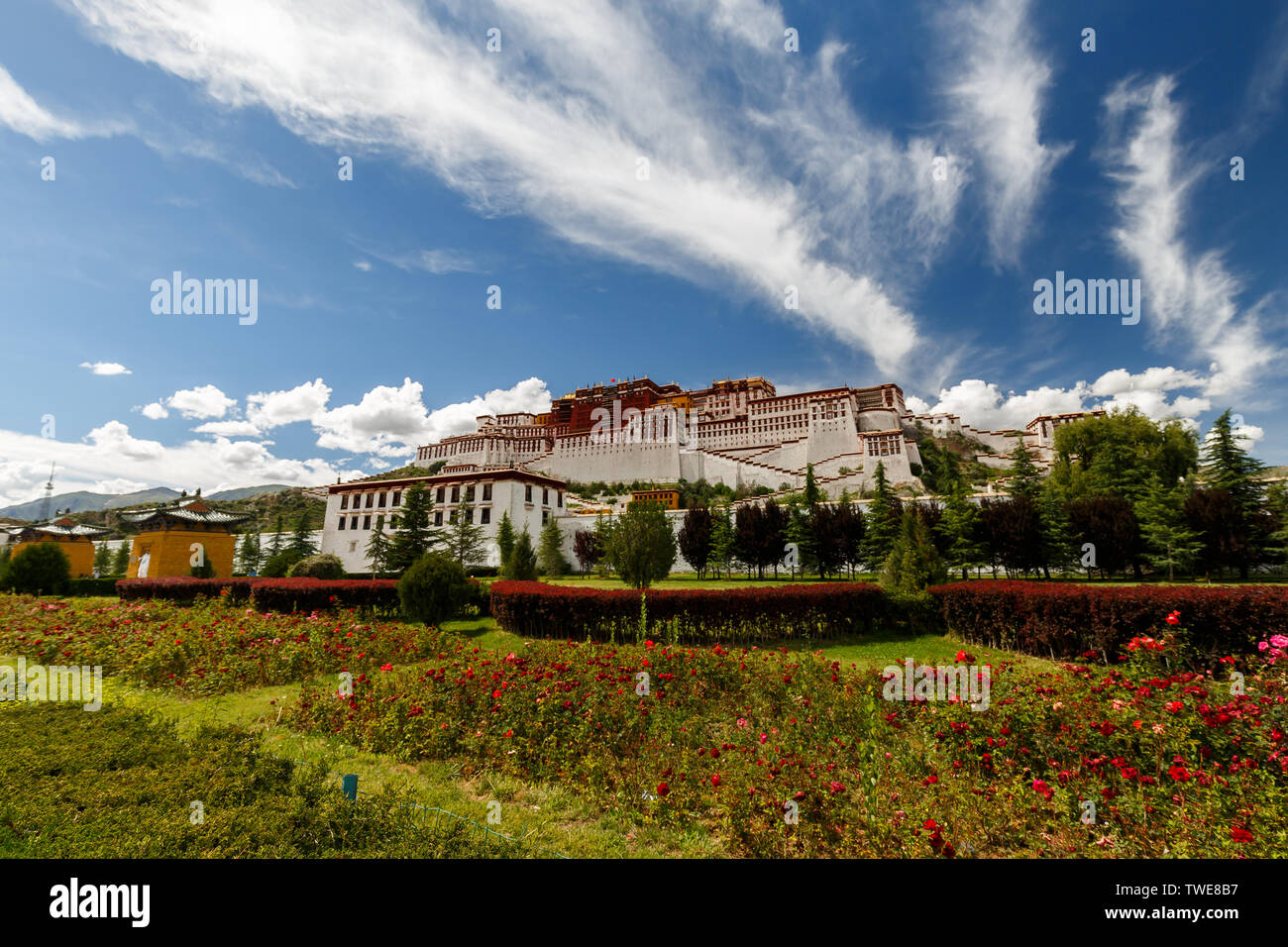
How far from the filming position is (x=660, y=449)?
71.7 metres

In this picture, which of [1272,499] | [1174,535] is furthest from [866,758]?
[1272,499]

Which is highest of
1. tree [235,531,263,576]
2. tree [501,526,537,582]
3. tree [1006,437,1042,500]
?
tree [1006,437,1042,500]

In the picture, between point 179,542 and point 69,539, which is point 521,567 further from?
point 69,539

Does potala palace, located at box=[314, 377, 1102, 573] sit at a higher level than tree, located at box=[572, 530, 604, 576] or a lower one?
higher

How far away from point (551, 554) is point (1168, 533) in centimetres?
3244

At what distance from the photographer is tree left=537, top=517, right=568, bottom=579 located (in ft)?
120

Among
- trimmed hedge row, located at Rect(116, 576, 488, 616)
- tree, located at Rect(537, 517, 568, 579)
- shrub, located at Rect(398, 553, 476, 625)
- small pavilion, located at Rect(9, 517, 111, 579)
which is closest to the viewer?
shrub, located at Rect(398, 553, 476, 625)

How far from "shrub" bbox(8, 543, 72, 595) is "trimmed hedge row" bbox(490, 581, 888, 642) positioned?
89.9 ft

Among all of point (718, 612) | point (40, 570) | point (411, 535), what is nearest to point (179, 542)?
point (40, 570)

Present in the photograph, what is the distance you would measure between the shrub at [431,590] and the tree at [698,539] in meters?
21.5

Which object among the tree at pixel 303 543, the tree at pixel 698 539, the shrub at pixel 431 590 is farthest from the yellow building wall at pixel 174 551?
the tree at pixel 698 539

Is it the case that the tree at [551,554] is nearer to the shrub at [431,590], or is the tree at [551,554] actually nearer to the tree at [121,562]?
the shrub at [431,590]

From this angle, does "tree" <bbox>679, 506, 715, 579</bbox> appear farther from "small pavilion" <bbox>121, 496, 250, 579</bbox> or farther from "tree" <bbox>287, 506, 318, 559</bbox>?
"tree" <bbox>287, 506, 318, 559</bbox>

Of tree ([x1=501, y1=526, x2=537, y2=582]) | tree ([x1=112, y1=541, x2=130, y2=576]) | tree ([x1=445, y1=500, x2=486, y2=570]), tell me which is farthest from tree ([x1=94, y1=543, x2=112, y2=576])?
tree ([x1=501, y1=526, x2=537, y2=582])
